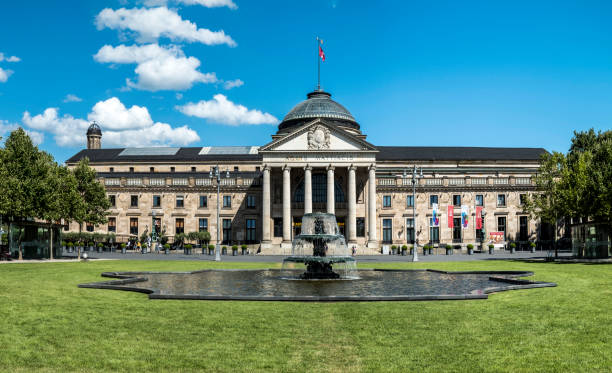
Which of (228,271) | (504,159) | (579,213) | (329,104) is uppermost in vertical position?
(329,104)

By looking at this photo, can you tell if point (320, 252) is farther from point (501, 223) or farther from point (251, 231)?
point (501, 223)

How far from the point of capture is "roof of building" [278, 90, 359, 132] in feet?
298

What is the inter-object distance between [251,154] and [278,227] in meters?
24.4

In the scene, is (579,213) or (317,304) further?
(579,213)

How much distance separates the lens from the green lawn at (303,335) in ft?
32.9

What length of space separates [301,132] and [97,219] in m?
29.0

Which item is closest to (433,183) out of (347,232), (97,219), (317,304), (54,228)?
(347,232)

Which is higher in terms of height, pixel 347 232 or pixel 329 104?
pixel 329 104

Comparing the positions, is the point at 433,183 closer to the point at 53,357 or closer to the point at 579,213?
the point at 579,213

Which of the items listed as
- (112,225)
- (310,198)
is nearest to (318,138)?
(310,198)

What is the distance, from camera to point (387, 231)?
8481 centimetres

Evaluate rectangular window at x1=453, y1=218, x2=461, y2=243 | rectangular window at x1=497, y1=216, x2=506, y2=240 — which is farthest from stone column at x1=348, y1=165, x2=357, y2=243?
rectangular window at x1=497, y1=216, x2=506, y2=240

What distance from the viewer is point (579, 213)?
4981cm

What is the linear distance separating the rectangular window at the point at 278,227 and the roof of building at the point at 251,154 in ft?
65.8
